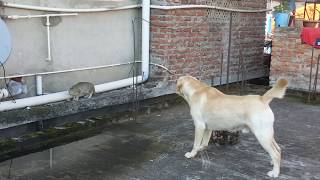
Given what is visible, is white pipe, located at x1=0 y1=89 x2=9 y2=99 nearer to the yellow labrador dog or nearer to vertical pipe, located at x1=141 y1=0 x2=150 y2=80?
the yellow labrador dog

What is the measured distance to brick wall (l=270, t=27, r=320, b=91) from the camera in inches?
331

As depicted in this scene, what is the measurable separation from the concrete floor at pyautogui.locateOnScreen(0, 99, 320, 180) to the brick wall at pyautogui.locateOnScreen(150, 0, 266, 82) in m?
1.44

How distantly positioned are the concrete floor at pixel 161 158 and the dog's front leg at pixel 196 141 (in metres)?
0.07

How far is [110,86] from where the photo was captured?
21.5ft

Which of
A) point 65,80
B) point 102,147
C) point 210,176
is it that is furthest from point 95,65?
point 210,176

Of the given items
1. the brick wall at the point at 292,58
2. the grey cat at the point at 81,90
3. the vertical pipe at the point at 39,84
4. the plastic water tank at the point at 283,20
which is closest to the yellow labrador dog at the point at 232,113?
the grey cat at the point at 81,90

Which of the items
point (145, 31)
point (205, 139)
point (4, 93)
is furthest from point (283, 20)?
point (4, 93)

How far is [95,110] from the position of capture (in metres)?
6.30

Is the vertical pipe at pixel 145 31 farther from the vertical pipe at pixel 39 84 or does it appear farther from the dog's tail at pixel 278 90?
the dog's tail at pixel 278 90

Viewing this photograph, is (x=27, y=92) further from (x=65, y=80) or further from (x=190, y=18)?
(x=190, y=18)

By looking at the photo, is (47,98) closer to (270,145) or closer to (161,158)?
(161,158)

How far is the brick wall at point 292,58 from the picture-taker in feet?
27.6

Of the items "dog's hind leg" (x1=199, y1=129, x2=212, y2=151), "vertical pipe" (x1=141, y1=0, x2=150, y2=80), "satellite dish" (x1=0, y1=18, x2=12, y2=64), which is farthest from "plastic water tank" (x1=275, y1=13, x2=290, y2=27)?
"satellite dish" (x1=0, y1=18, x2=12, y2=64)

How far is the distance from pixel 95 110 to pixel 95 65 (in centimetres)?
70
